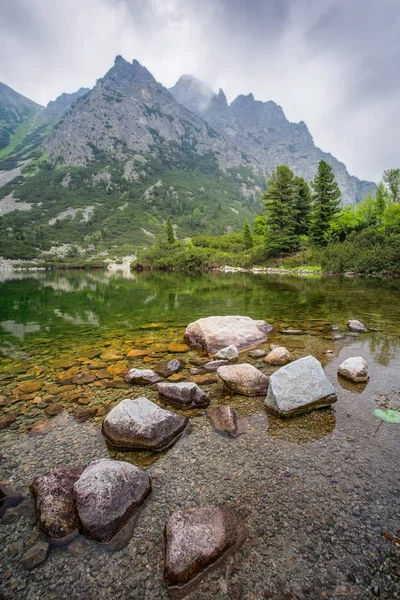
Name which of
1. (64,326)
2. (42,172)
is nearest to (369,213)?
(64,326)

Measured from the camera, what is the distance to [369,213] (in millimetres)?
52812

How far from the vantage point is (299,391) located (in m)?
5.67

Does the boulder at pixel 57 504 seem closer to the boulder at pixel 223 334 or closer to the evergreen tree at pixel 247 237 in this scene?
the boulder at pixel 223 334

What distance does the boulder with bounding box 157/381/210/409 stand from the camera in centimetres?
615

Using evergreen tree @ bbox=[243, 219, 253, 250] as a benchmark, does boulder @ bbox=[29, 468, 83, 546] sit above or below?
below

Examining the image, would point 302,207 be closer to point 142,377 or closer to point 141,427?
point 142,377

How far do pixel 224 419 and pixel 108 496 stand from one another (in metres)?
2.54

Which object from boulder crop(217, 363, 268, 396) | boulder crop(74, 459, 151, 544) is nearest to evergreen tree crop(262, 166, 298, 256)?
boulder crop(217, 363, 268, 396)

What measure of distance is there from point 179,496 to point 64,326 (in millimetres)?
12652

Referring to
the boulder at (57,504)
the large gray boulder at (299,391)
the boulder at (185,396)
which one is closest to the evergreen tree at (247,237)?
the large gray boulder at (299,391)

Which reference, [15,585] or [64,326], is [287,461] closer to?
[15,585]

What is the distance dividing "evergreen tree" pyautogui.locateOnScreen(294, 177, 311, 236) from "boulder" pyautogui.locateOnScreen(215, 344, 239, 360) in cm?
5375

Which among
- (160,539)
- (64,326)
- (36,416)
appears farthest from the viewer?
(64,326)

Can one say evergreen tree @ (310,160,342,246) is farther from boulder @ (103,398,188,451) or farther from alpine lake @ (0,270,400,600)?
boulder @ (103,398,188,451)
